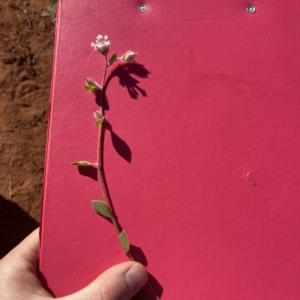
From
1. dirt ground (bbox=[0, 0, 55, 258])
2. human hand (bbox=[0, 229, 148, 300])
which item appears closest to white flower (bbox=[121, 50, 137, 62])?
human hand (bbox=[0, 229, 148, 300])

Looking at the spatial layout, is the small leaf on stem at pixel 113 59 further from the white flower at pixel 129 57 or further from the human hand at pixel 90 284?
the human hand at pixel 90 284

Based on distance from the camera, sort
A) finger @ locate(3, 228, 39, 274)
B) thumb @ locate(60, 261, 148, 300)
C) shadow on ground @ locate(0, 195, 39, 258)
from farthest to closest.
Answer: shadow on ground @ locate(0, 195, 39, 258) < finger @ locate(3, 228, 39, 274) < thumb @ locate(60, 261, 148, 300)

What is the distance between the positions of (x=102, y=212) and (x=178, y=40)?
0.30 m

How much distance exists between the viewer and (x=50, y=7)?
1.02 m

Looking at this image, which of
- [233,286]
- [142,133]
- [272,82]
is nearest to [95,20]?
[142,133]

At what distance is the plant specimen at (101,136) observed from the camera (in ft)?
1.72

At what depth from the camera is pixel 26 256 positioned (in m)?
0.63

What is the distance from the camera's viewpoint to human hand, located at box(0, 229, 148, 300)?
19.1 inches

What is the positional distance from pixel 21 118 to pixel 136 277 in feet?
2.03

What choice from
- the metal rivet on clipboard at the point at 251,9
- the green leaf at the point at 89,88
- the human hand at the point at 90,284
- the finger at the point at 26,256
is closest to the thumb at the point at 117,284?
the human hand at the point at 90,284

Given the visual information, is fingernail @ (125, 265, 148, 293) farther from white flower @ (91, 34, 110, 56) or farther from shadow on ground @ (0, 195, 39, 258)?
shadow on ground @ (0, 195, 39, 258)

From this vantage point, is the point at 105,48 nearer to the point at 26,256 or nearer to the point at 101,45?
the point at 101,45

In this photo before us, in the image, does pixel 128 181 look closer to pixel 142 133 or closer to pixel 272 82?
pixel 142 133

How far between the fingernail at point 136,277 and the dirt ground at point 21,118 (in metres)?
0.51
